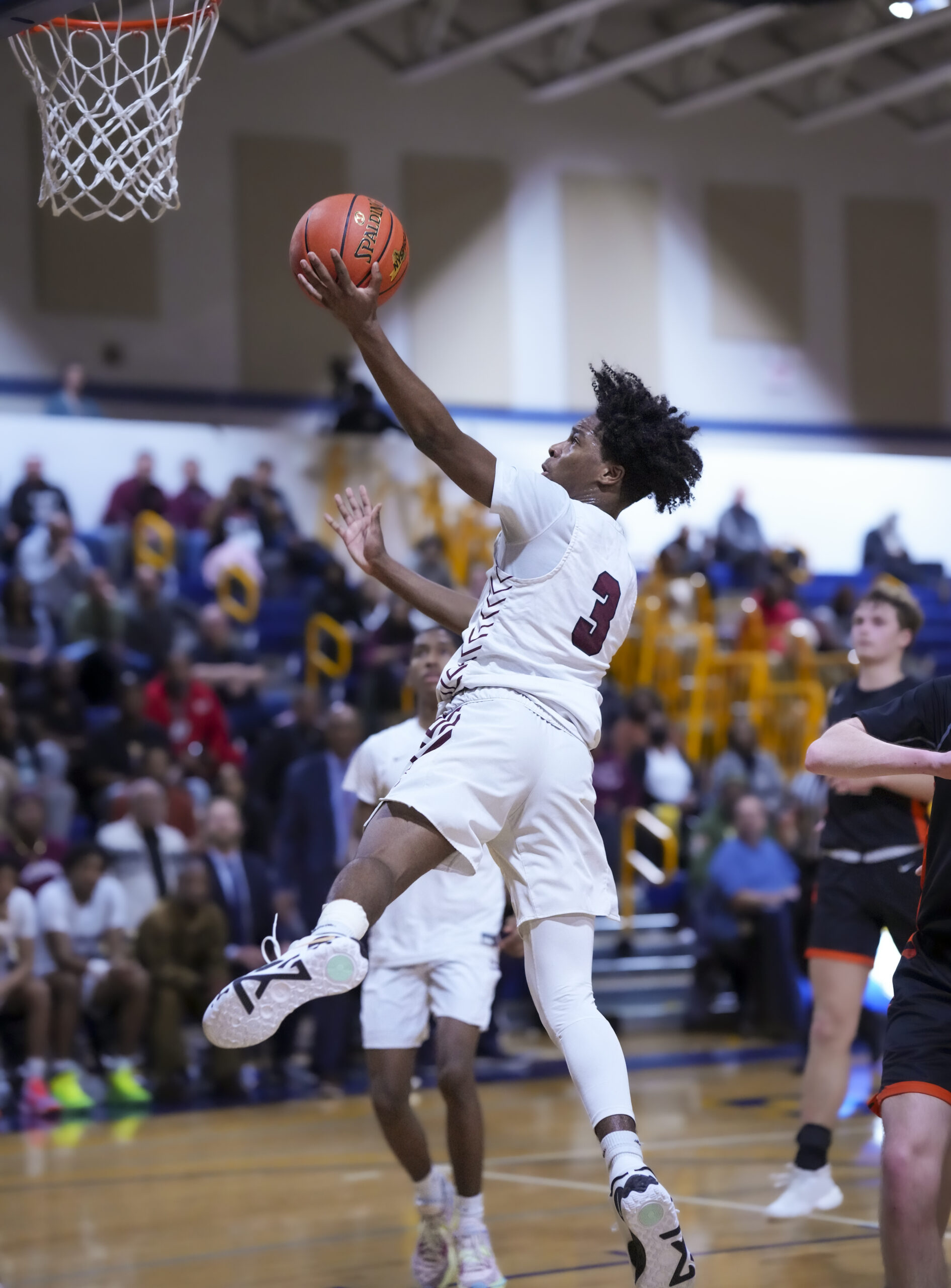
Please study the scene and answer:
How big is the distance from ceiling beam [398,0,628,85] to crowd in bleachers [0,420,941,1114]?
5.02m

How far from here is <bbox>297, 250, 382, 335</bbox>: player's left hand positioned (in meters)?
4.20

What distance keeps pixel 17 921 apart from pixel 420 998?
14.5ft

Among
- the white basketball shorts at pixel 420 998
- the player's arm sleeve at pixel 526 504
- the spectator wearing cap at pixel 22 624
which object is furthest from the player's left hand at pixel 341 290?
the spectator wearing cap at pixel 22 624

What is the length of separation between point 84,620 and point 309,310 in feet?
22.4

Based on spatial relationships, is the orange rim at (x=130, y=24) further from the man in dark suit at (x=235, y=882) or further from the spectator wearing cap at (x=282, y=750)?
the spectator wearing cap at (x=282, y=750)

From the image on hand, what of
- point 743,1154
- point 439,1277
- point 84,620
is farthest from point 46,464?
point 439,1277

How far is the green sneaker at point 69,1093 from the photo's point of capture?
9.52 metres

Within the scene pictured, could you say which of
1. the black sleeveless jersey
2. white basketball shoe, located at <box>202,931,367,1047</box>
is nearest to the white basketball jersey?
white basketball shoe, located at <box>202,931,367,1047</box>

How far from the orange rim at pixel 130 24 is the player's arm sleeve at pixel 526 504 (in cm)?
189

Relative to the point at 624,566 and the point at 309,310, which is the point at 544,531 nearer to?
the point at 624,566

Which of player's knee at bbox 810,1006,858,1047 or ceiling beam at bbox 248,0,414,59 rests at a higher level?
ceiling beam at bbox 248,0,414,59

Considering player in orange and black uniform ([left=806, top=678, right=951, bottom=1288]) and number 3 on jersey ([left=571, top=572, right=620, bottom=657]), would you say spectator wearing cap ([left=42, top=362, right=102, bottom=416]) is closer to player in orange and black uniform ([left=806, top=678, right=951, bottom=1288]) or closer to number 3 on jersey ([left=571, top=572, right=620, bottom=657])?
number 3 on jersey ([left=571, top=572, right=620, bottom=657])

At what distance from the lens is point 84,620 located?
13852 mm

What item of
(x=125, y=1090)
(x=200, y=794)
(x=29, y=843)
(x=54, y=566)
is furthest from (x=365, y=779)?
(x=54, y=566)
